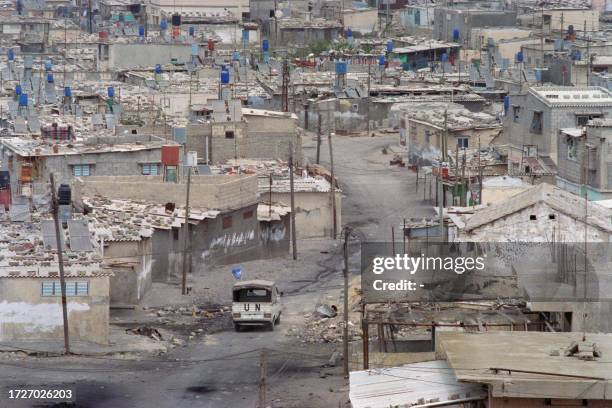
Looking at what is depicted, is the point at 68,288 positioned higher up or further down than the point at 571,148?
further down

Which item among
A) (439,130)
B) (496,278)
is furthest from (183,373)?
(439,130)

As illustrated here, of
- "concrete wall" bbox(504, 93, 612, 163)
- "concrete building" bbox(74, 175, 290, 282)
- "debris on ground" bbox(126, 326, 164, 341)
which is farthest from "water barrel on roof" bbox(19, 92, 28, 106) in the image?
"debris on ground" bbox(126, 326, 164, 341)

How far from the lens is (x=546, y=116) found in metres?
58.7

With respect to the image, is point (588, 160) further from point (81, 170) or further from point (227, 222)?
point (81, 170)

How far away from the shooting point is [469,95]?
78.8m

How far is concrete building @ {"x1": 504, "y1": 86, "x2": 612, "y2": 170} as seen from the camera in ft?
190

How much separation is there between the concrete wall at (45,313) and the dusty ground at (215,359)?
1020 mm

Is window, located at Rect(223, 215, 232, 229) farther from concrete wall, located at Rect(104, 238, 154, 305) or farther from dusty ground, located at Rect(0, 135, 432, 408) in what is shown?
concrete wall, located at Rect(104, 238, 154, 305)

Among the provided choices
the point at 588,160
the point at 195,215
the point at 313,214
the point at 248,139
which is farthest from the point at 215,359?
the point at 248,139

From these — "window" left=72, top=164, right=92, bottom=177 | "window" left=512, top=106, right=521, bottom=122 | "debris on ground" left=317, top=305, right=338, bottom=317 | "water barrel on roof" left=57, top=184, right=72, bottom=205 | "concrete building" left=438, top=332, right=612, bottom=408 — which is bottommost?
"debris on ground" left=317, top=305, right=338, bottom=317

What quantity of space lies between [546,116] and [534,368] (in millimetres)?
32403

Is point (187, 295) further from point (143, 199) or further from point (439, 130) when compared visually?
point (439, 130)

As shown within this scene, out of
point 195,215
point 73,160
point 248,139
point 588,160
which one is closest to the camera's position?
point 195,215

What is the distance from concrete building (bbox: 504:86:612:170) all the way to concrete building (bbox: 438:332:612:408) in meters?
28.4
